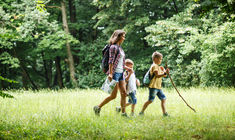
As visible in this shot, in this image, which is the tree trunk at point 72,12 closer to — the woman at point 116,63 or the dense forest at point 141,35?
the dense forest at point 141,35

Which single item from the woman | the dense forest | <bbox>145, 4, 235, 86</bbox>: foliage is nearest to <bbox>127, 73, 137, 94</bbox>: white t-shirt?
the woman

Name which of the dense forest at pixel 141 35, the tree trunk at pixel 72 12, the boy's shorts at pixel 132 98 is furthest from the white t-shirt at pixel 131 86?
the tree trunk at pixel 72 12

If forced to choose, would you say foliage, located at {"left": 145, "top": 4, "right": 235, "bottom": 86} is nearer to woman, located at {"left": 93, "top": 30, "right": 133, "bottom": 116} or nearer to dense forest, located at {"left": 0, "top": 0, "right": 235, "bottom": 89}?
dense forest, located at {"left": 0, "top": 0, "right": 235, "bottom": 89}

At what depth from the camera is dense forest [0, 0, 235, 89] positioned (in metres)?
12.4

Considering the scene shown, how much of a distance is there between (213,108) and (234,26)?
18.7 ft

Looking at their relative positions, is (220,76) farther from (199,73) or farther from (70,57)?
(70,57)

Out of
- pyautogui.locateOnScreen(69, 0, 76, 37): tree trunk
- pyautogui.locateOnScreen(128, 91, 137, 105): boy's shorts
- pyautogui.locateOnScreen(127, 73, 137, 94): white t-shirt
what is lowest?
pyautogui.locateOnScreen(128, 91, 137, 105): boy's shorts

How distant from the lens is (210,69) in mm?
12352

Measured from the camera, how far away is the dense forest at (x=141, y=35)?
12.4m

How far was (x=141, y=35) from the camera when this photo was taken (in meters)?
17.9

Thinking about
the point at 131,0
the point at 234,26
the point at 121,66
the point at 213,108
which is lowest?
the point at 213,108

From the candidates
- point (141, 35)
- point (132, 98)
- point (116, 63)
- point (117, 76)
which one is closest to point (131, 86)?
point (132, 98)

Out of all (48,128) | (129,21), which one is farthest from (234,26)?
(48,128)

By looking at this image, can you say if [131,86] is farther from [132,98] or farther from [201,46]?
[201,46]
